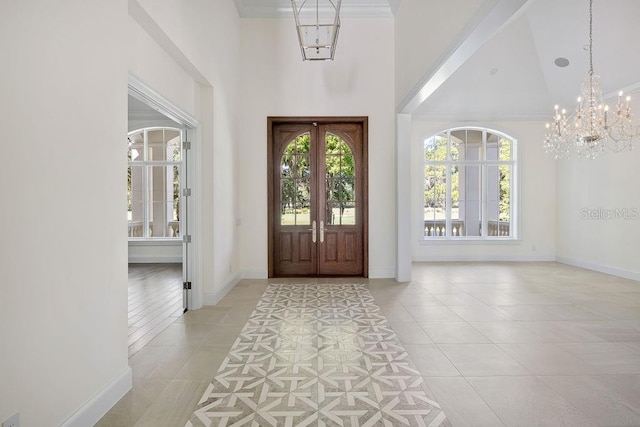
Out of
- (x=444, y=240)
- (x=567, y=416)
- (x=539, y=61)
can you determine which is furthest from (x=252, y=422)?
(x=539, y=61)

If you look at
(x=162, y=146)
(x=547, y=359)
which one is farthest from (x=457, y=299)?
(x=162, y=146)

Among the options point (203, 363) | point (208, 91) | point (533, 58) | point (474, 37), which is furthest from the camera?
point (533, 58)

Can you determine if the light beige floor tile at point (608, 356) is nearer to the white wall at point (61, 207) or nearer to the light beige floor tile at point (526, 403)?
the light beige floor tile at point (526, 403)

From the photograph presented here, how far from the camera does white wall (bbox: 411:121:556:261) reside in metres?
8.55

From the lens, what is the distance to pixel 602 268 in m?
7.14

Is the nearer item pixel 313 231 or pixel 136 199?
pixel 313 231

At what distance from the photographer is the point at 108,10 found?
237 centimetres

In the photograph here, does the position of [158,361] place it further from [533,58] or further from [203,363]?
[533,58]

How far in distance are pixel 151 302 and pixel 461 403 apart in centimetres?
418

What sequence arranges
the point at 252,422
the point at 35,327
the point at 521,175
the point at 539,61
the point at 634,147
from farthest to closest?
the point at 521,175 → the point at 539,61 → the point at 634,147 → the point at 252,422 → the point at 35,327

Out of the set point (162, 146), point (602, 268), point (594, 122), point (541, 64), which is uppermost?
point (541, 64)

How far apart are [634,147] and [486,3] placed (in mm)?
5397

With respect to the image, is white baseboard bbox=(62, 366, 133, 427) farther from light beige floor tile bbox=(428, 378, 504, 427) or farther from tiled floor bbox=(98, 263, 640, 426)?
light beige floor tile bbox=(428, 378, 504, 427)

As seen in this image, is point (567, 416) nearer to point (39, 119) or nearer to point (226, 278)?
point (39, 119)
